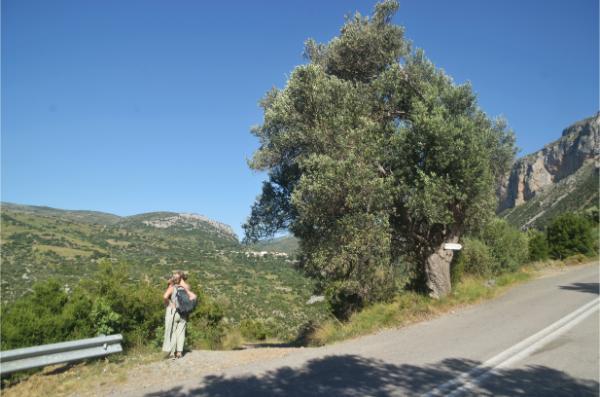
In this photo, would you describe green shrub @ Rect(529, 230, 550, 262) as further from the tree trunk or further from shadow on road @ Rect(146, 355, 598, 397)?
shadow on road @ Rect(146, 355, 598, 397)

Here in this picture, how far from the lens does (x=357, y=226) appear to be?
1244 centimetres

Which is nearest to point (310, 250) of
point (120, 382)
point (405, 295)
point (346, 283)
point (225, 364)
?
point (346, 283)

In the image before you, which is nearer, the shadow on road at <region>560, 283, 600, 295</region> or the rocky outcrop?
the shadow on road at <region>560, 283, 600, 295</region>

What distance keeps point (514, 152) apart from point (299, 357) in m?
12.0

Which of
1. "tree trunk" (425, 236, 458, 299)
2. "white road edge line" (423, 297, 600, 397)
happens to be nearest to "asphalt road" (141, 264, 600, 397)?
"white road edge line" (423, 297, 600, 397)

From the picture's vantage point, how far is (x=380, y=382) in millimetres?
6352

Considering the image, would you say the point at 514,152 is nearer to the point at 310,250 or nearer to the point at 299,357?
the point at 310,250

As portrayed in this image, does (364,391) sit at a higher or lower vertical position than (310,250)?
lower

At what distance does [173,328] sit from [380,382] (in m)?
4.16

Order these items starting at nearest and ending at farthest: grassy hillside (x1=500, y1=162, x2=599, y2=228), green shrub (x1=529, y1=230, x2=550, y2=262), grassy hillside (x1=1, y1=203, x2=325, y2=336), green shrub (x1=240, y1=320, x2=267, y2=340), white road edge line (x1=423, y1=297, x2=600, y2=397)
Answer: white road edge line (x1=423, y1=297, x2=600, y2=397) < green shrub (x1=240, y1=320, x2=267, y2=340) < green shrub (x1=529, y1=230, x2=550, y2=262) < grassy hillside (x1=1, y1=203, x2=325, y2=336) < grassy hillside (x1=500, y1=162, x2=599, y2=228)

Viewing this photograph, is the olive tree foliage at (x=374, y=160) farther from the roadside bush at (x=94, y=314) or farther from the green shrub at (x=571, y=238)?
the green shrub at (x=571, y=238)

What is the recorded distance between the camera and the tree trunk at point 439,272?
14117mm

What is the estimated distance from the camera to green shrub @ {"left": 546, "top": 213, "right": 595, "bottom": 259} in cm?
3044

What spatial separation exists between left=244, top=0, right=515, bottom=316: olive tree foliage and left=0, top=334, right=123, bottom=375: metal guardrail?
6.27 metres
